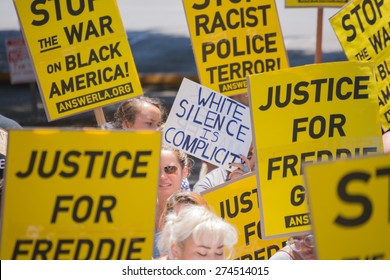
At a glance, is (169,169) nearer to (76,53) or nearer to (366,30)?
(76,53)

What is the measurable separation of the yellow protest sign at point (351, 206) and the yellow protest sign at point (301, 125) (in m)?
1.06

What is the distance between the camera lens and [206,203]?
508 cm

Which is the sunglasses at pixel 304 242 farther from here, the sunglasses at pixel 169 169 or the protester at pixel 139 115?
the protester at pixel 139 115

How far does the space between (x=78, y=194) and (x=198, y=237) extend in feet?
2.04

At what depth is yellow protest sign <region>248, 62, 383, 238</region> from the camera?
468 cm

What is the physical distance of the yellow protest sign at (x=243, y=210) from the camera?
520 centimetres

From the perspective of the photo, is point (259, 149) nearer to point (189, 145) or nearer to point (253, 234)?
point (253, 234)

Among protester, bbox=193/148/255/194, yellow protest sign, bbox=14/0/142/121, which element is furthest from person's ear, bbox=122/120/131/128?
protester, bbox=193/148/255/194

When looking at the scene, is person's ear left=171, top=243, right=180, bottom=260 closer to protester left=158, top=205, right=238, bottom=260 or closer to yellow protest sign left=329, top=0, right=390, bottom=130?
protester left=158, top=205, right=238, bottom=260

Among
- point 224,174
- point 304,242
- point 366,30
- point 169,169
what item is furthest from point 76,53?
point 304,242

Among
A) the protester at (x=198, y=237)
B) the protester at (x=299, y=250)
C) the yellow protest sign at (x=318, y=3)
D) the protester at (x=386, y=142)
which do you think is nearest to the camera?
the protester at (x=198, y=237)

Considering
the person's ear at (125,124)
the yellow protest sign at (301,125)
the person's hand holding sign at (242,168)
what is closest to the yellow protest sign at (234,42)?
the person's hand holding sign at (242,168)

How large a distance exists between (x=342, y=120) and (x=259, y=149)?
0.45m
